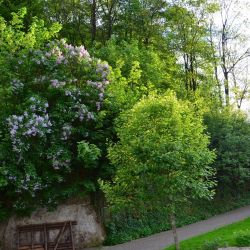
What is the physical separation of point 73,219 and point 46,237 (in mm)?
1409

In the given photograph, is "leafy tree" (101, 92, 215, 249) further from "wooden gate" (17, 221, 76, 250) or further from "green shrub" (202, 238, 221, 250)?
"wooden gate" (17, 221, 76, 250)

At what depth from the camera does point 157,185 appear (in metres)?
13.1

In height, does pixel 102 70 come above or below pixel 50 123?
above

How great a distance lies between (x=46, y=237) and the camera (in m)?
17.1

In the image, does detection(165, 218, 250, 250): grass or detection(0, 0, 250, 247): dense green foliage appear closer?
detection(0, 0, 250, 247): dense green foliage

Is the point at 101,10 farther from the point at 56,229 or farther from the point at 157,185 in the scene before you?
the point at 157,185

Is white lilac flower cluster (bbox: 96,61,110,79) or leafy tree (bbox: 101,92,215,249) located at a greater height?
white lilac flower cluster (bbox: 96,61,110,79)

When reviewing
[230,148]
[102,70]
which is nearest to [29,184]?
[102,70]

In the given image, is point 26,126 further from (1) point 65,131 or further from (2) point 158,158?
(2) point 158,158

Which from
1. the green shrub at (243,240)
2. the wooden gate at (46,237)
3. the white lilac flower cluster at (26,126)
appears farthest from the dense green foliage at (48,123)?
the green shrub at (243,240)

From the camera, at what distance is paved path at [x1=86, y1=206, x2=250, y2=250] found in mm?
16594

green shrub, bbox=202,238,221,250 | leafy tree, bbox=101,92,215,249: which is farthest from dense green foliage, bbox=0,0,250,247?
green shrub, bbox=202,238,221,250

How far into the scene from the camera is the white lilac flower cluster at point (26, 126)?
619 inches

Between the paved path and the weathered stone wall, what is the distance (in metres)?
0.94
